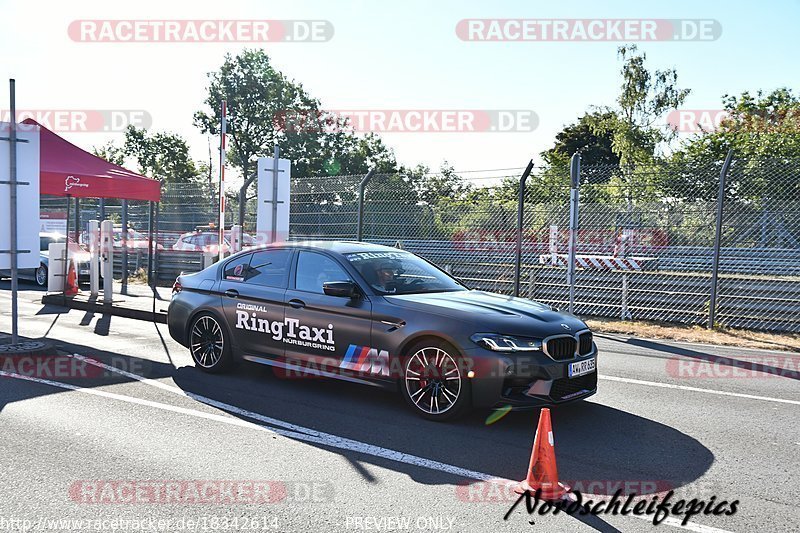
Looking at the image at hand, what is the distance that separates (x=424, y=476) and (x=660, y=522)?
4.79 feet

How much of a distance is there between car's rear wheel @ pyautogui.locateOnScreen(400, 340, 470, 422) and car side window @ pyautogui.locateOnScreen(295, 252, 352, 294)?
1.20 metres

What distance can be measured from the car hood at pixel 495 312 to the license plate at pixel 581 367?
0.94 feet

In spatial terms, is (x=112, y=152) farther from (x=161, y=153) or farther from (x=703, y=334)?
(x=703, y=334)

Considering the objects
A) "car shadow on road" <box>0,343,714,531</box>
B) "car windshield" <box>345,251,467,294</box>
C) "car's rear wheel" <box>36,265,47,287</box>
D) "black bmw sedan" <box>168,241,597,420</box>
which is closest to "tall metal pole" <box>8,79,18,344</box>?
"car shadow on road" <box>0,343,714,531</box>

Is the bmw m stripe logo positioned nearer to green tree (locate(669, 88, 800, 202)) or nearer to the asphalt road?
the asphalt road

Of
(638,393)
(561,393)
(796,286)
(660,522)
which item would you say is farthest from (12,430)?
(796,286)

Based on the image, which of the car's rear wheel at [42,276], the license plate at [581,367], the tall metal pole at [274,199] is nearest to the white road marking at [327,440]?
the license plate at [581,367]

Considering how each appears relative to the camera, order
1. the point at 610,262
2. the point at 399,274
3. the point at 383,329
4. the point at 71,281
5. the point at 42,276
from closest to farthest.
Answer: the point at 383,329, the point at 399,274, the point at 610,262, the point at 71,281, the point at 42,276

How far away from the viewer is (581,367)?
Answer: 5887 millimetres

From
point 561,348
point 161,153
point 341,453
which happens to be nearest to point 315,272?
point 341,453

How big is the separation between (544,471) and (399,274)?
119 inches

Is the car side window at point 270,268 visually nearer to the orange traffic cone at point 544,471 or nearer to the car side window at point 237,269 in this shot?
the car side window at point 237,269

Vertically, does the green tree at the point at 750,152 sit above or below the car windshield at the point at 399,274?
above

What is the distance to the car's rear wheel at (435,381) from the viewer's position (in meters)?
5.69
